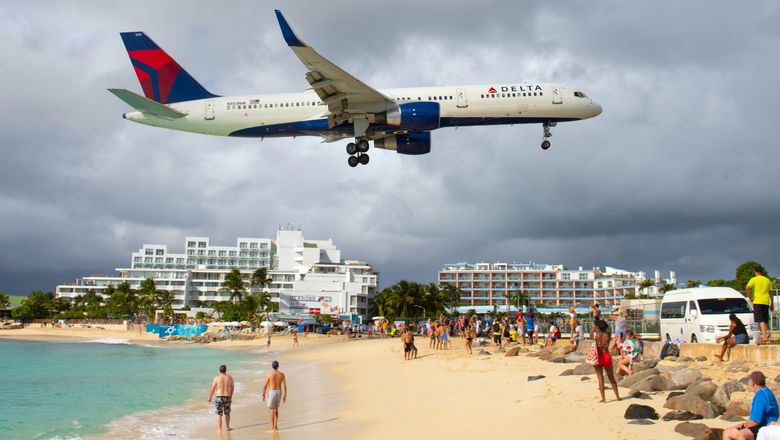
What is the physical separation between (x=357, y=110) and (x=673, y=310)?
16.7 m

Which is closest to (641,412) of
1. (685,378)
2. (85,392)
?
(685,378)

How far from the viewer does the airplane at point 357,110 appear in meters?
31.0

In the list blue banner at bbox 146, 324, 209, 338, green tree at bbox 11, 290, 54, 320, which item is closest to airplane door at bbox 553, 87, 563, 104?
blue banner at bbox 146, 324, 209, 338

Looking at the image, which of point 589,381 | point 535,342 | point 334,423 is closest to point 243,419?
point 334,423

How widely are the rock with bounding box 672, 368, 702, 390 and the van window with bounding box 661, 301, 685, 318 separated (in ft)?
28.3

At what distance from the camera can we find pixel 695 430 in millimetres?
9289

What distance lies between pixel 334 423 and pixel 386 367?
1410 centimetres

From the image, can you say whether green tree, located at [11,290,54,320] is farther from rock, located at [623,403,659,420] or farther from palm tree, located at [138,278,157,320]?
rock, located at [623,403,659,420]

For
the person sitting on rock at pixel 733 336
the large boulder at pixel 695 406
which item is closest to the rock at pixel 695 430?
the large boulder at pixel 695 406

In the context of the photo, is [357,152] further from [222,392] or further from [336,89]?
[222,392]

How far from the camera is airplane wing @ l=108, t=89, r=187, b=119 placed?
3045 centimetres

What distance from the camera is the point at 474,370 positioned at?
73.5ft

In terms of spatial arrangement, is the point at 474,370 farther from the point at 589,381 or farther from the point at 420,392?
the point at 589,381

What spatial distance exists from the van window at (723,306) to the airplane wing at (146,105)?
25.6 metres
